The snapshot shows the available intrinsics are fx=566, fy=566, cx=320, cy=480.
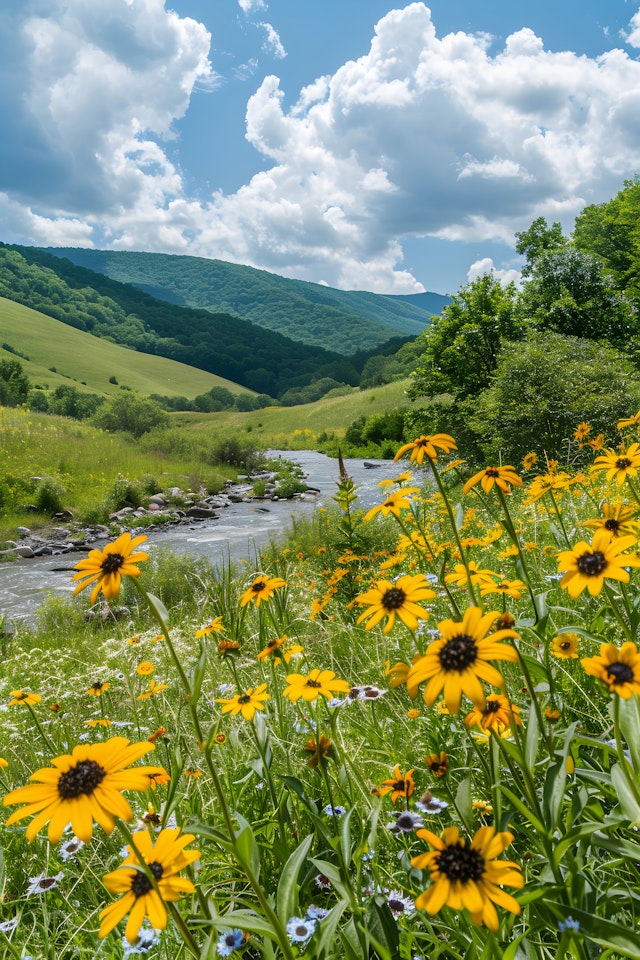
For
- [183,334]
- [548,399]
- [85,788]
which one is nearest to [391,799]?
[85,788]

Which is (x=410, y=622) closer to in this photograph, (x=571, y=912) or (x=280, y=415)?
(x=571, y=912)

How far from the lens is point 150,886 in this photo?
706 millimetres

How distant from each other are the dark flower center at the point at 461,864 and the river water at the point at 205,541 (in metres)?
4.88

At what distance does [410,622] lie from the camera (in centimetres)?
89

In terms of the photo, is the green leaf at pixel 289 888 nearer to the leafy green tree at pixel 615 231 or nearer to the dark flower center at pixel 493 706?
the dark flower center at pixel 493 706

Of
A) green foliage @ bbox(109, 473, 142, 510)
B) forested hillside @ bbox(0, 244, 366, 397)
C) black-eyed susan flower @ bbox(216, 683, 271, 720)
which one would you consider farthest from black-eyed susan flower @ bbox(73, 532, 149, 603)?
forested hillside @ bbox(0, 244, 366, 397)

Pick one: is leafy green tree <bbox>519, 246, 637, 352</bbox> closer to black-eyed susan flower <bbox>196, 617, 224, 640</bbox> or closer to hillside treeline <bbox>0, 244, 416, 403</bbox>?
black-eyed susan flower <bbox>196, 617, 224, 640</bbox>

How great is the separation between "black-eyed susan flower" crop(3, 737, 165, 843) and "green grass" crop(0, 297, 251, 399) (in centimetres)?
5649

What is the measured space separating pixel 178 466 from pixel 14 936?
57.8ft

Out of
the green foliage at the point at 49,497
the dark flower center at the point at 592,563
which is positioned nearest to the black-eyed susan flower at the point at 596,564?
the dark flower center at the point at 592,563

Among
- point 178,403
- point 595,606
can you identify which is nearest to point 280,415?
point 178,403

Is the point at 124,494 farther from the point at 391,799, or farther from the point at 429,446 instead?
the point at 429,446

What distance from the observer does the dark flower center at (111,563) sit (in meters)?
0.88

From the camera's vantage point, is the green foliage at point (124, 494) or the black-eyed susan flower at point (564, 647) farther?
the green foliage at point (124, 494)
